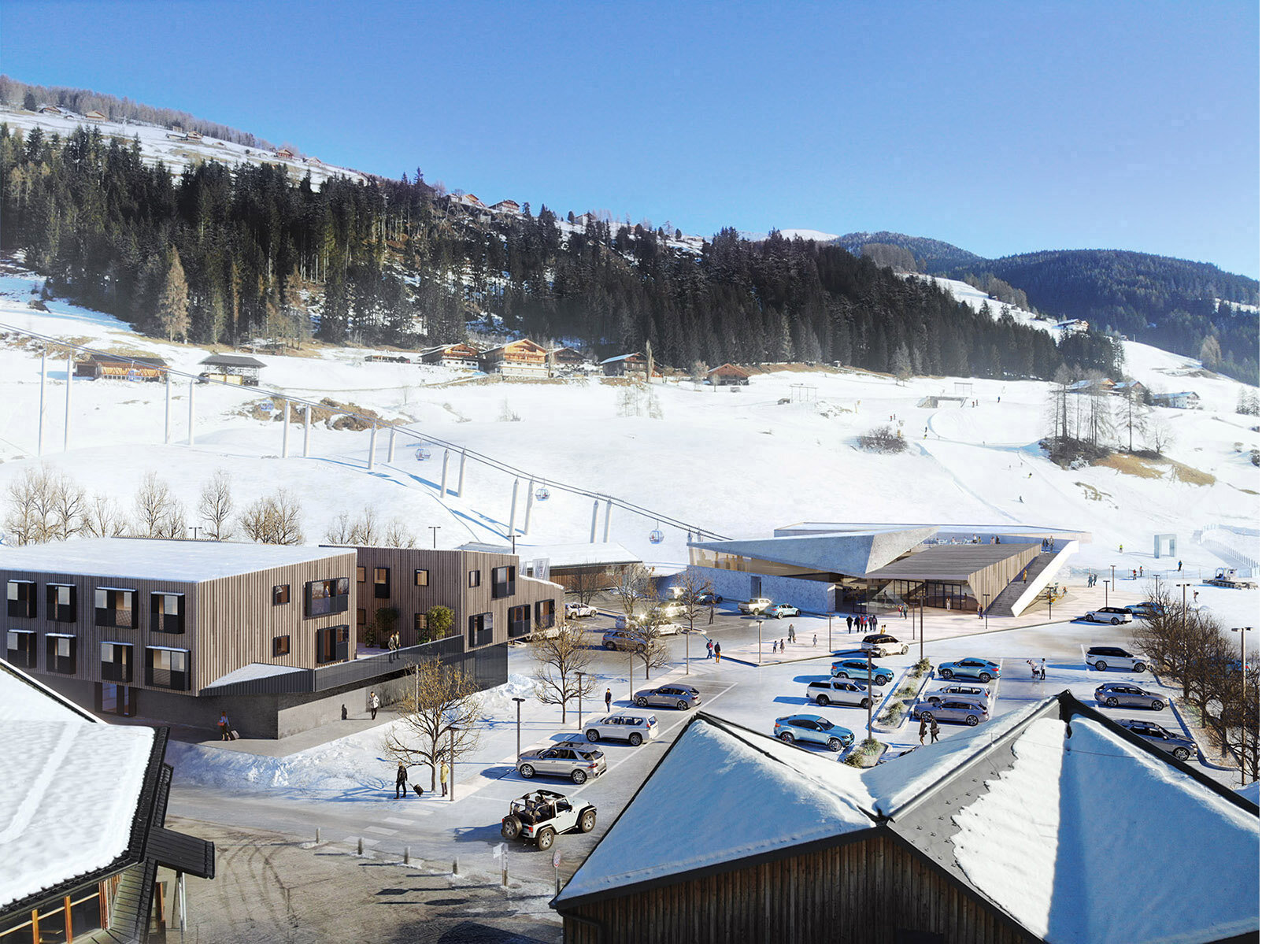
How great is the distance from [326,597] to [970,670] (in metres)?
23.3

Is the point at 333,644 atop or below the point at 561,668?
atop

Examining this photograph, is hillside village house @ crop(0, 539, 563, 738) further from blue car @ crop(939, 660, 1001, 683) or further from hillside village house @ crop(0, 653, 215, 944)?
blue car @ crop(939, 660, 1001, 683)

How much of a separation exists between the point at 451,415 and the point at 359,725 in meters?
76.8

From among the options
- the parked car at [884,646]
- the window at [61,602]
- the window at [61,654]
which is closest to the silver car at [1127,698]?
the parked car at [884,646]

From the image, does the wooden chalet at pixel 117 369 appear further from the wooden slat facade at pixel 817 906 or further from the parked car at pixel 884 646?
the wooden slat facade at pixel 817 906

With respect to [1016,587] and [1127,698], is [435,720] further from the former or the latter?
[1016,587]

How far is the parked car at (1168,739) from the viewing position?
2444 cm

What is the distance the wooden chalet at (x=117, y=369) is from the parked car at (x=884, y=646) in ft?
274

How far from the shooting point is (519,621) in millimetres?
36969

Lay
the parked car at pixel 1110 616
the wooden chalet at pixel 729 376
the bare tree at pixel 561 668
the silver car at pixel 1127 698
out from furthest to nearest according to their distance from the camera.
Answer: the wooden chalet at pixel 729 376, the parked car at pixel 1110 616, the bare tree at pixel 561 668, the silver car at pixel 1127 698

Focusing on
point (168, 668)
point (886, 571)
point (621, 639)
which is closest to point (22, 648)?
point (168, 668)

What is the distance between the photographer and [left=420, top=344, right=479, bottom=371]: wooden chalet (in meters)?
132

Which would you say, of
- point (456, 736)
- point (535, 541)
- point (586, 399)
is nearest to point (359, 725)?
point (456, 736)

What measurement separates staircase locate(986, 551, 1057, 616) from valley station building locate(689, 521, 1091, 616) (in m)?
0.04
